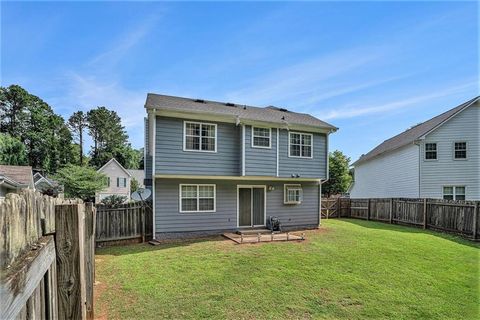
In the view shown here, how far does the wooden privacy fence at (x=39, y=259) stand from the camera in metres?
1.15

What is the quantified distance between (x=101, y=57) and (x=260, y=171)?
8.09m

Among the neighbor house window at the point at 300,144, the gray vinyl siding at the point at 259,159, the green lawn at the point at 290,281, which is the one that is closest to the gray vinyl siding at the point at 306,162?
the neighbor house window at the point at 300,144

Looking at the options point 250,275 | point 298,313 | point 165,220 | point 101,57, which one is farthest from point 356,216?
point 101,57

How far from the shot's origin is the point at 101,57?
31.8 feet

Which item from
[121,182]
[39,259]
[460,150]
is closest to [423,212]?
[460,150]

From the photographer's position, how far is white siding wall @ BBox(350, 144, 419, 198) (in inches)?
741

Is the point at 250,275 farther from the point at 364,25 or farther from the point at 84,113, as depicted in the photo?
the point at 84,113

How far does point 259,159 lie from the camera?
43.8 ft

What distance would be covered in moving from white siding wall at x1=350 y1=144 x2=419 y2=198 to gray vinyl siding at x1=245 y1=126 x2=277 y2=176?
11.1 m

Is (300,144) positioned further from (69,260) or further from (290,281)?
(69,260)

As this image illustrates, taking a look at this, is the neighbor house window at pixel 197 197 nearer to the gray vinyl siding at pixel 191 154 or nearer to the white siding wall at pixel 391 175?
the gray vinyl siding at pixel 191 154

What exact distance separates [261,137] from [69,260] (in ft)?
38.9

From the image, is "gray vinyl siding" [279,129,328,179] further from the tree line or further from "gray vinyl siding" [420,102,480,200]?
the tree line

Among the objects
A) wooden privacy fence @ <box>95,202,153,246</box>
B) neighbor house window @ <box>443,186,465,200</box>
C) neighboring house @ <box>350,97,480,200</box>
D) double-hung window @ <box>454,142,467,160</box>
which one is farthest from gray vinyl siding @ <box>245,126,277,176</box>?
double-hung window @ <box>454,142,467,160</box>
